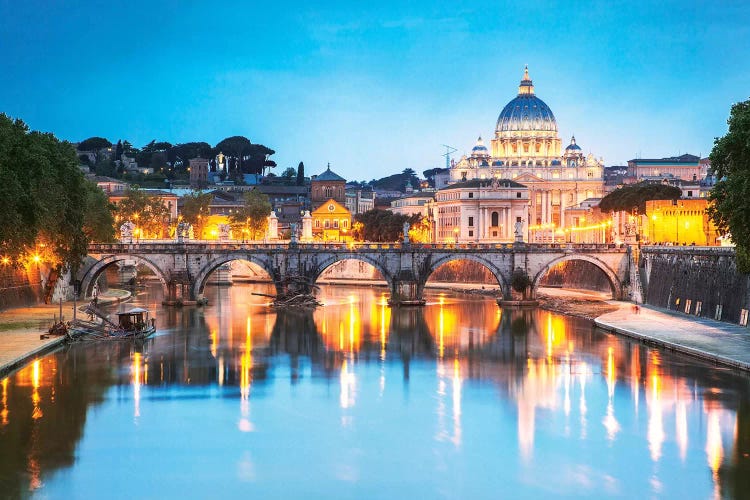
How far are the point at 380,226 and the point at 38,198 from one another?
85604 mm

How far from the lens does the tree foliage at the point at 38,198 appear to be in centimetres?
5147

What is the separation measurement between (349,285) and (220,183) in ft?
299

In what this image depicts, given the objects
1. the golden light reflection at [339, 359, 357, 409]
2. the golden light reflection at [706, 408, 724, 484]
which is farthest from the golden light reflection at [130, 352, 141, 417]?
the golden light reflection at [706, 408, 724, 484]

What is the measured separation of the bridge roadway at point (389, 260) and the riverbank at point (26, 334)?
8.49 metres

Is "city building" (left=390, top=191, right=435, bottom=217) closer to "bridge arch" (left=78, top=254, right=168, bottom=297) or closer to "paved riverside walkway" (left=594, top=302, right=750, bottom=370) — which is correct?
"bridge arch" (left=78, top=254, right=168, bottom=297)

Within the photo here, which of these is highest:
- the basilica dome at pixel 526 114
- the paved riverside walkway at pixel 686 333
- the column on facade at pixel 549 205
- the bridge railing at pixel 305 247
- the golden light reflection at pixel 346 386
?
the basilica dome at pixel 526 114

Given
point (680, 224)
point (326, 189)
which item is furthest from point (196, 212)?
point (680, 224)

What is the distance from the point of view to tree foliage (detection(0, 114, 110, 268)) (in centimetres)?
5147

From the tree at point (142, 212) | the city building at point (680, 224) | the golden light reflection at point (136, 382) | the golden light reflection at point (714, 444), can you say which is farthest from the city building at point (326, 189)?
the golden light reflection at point (714, 444)

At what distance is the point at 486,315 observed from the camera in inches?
2832

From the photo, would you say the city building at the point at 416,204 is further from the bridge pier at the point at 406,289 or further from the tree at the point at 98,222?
the bridge pier at the point at 406,289

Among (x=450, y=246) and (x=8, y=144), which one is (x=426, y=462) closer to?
(x=8, y=144)

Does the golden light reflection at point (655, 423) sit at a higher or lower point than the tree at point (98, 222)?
lower

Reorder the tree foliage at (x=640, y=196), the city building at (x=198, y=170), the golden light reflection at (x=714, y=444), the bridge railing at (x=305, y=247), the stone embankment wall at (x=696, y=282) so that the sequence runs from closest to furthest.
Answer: the golden light reflection at (x=714, y=444) → the stone embankment wall at (x=696, y=282) → the bridge railing at (x=305, y=247) → the tree foliage at (x=640, y=196) → the city building at (x=198, y=170)
